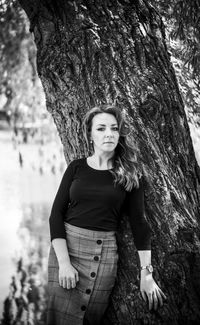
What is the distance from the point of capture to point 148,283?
2.51 meters

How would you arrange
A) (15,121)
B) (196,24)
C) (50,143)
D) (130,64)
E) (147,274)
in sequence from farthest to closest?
(50,143) < (15,121) < (196,24) < (130,64) < (147,274)

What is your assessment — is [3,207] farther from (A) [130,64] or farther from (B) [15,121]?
(A) [130,64]

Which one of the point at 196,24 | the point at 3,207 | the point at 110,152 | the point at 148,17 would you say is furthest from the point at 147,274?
the point at 3,207

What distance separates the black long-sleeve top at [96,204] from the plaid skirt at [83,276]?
52 mm

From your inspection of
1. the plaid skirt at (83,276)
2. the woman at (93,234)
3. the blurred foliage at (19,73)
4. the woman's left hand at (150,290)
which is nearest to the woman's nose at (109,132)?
the woman at (93,234)

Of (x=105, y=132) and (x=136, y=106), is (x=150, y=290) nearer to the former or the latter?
(x=105, y=132)

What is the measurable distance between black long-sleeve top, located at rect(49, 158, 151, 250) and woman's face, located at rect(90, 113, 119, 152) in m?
0.14

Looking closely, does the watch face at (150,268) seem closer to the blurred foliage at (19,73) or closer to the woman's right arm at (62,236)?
the woman's right arm at (62,236)

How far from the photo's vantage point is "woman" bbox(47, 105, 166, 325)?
2486mm

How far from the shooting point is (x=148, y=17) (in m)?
2.99

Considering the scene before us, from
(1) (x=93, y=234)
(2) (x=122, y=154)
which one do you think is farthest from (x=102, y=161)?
(1) (x=93, y=234)

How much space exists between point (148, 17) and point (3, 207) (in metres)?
8.13

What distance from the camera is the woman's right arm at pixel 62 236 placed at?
2.47 metres

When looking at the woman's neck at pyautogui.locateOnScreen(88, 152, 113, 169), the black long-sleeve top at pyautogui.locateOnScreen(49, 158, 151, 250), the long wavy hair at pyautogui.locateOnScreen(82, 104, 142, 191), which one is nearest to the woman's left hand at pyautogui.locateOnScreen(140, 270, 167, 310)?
the black long-sleeve top at pyautogui.locateOnScreen(49, 158, 151, 250)
